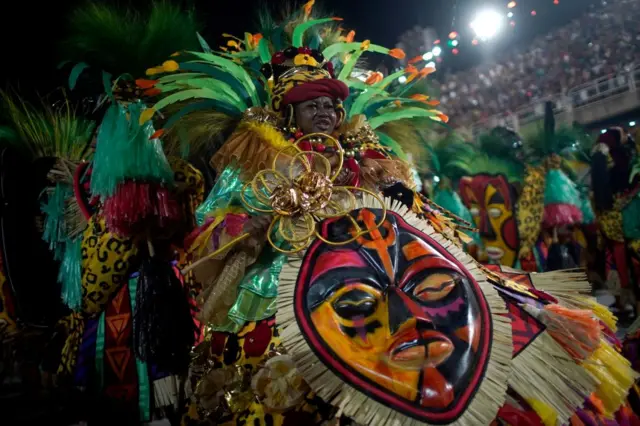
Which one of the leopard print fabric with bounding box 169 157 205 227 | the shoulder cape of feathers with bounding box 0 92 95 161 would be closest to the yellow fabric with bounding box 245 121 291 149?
the leopard print fabric with bounding box 169 157 205 227

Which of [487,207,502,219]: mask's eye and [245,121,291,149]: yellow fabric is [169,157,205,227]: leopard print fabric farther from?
[487,207,502,219]: mask's eye

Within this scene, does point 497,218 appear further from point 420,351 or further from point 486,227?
point 420,351

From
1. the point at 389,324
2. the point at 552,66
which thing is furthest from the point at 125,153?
the point at 552,66

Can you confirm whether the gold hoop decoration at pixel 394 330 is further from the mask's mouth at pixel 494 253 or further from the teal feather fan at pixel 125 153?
the mask's mouth at pixel 494 253

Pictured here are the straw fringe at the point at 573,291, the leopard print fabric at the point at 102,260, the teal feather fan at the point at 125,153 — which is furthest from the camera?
the leopard print fabric at the point at 102,260

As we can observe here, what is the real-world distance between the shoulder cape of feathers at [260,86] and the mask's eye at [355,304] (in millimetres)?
1281

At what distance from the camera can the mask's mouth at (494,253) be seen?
6.35m

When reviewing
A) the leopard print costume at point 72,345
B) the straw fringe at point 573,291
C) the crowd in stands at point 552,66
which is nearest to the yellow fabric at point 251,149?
the straw fringe at point 573,291

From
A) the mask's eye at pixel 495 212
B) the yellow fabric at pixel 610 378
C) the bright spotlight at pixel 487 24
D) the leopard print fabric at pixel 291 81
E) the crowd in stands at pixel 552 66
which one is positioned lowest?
the yellow fabric at pixel 610 378

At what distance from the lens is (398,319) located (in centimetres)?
144

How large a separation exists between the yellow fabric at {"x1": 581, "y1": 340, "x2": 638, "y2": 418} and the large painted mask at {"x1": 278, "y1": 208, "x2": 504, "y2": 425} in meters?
0.59

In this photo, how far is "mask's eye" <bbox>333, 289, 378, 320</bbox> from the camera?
4.81 ft

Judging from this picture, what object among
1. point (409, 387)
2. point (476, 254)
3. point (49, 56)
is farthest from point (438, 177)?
point (409, 387)

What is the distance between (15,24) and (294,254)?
270cm
